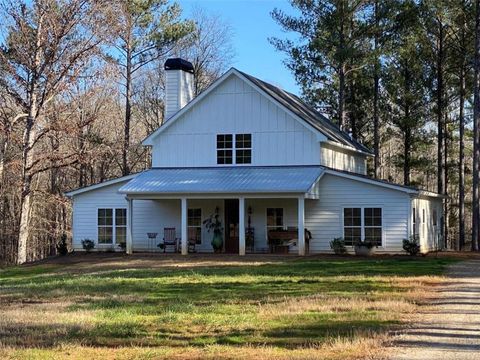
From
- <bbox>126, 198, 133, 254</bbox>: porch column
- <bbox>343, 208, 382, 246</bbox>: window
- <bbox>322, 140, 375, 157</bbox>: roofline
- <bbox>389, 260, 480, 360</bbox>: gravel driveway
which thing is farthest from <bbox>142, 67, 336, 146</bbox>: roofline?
<bbox>389, 260, 480, 360</bbox>: gravel driveway

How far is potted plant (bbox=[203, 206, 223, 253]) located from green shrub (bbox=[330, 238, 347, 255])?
14.8ft

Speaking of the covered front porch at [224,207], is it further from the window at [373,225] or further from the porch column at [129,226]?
the window at [373,225]

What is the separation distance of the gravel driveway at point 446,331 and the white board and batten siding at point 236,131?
42.9ft

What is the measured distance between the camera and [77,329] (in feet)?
31.3

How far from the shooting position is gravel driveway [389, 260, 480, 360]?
7629 mm

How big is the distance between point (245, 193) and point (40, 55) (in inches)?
456

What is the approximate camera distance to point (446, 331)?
9000 millimetres

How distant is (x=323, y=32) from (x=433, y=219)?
39.9ft

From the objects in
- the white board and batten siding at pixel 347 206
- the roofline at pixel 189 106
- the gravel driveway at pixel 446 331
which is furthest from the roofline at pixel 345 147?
the gravel driveway at pixel 446 331

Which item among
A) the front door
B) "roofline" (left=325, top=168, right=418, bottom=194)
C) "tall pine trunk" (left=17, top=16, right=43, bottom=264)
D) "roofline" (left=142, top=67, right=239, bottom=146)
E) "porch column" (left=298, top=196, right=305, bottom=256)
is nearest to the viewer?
"porch column" (left=298, top=196, right=305, bottom=256)

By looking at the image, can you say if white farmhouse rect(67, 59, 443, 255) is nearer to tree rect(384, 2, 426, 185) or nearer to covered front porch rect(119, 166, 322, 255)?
covered front porch rect(119, 166, 322, 255)

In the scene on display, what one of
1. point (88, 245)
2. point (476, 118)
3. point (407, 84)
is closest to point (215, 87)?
point (88, 245)

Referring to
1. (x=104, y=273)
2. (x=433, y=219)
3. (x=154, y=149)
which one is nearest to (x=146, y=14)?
(x=154, y=149)

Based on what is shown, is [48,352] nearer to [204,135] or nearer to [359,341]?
[359,341]
